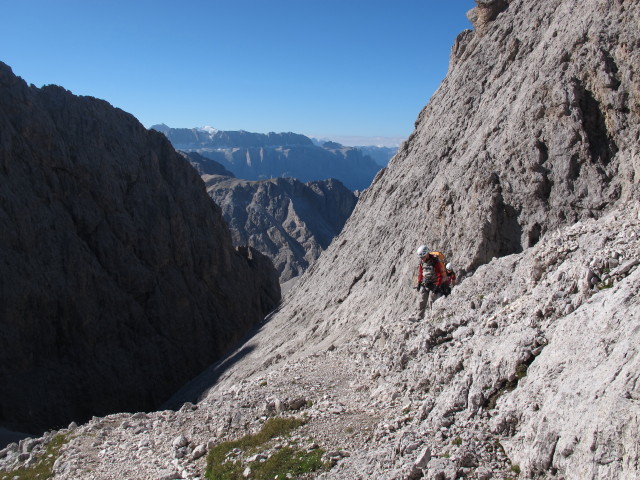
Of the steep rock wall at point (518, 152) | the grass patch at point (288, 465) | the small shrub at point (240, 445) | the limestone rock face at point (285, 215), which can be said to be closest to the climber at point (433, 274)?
the steep rock wall at point (518, 152)

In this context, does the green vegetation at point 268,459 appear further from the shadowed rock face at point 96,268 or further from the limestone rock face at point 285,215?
the limestone rock face at point 285,215

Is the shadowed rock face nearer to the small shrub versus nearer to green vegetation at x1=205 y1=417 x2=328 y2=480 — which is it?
the small shrub

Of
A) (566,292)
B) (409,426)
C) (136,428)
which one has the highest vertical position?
(566,292)

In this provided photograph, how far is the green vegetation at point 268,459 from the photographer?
394 inches

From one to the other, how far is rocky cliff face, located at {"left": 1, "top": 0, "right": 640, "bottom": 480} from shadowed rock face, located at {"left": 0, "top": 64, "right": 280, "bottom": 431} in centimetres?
1726

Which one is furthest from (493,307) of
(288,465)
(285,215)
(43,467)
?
(285,215)

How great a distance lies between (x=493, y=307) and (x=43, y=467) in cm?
1243

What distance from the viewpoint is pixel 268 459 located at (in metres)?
10.6

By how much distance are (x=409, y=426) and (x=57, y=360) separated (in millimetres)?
40674

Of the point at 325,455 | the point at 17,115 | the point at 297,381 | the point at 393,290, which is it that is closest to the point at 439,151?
the point at 393,290

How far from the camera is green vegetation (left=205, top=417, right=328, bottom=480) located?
10.0m

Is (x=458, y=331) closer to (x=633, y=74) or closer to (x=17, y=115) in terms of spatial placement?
(x=633, y=74)

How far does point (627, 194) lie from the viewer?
16.2 meters

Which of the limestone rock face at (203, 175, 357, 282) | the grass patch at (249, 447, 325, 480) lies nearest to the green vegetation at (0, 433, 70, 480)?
the grass patch at (249, 447, 325, 480)
